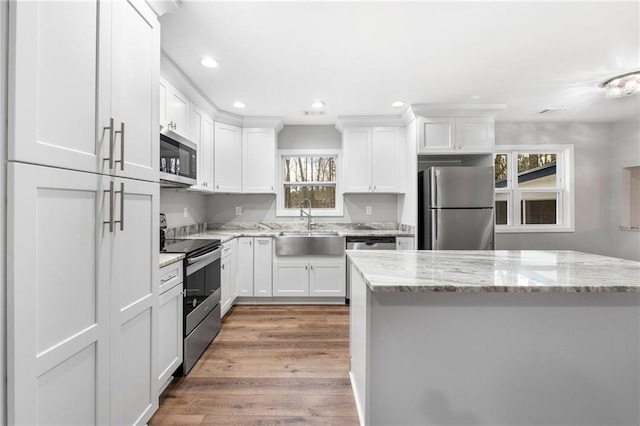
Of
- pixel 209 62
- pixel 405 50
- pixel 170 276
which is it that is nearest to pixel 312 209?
pixel 209 62

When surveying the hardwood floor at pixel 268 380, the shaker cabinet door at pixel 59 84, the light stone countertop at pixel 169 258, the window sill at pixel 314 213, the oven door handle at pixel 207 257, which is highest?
the shaker cabinet door at pixel 59 84

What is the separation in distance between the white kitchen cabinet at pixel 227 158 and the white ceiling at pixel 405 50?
1.46 feet

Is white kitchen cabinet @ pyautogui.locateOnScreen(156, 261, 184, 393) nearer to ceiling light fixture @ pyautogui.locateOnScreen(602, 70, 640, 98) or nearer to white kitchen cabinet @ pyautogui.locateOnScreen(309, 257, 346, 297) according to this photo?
white kitchen cabinet @ pyautogui.locateOnScreen(309, 257, 346, 297)

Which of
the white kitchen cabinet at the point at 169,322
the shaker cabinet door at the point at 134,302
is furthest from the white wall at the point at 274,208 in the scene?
the shaker cabinet door at the point at 134,302

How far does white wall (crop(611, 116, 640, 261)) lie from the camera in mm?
4008

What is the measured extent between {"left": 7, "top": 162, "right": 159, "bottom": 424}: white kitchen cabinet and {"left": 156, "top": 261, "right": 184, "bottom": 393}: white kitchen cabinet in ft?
0.78

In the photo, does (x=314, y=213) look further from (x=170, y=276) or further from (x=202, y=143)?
(x=170, y=276)

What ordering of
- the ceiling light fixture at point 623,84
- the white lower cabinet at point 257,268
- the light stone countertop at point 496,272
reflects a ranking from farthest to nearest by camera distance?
1. the white lower cabinet at point 257,268
2. the ceiling light fixture at point 623,84
3. the light stone countertop at point 496,272

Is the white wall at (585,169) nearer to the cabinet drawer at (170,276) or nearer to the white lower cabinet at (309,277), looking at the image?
the white lower cabinet at (309,277)

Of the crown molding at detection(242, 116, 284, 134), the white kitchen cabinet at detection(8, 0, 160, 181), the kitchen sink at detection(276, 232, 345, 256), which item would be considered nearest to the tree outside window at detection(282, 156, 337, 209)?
the crown molding at detection(242, 116, 284, 134)

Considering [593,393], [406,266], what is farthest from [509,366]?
[406,266]

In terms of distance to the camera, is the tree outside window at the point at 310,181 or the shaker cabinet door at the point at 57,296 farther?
the tree outside window at the point at 310,181

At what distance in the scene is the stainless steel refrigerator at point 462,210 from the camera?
338 cm

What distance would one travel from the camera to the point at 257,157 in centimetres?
402
